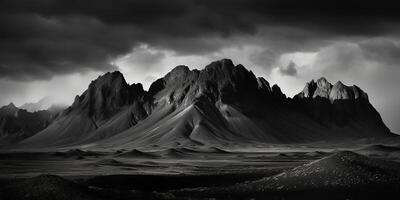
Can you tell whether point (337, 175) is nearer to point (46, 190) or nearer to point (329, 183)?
point (329, 183)

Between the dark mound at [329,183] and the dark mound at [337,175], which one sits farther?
the dark mound at [337,175]

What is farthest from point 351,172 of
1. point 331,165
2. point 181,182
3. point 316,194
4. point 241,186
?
point 181,182

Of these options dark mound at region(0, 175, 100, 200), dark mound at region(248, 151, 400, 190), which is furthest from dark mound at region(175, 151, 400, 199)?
dark mound at region(0, 175, 100, 200)

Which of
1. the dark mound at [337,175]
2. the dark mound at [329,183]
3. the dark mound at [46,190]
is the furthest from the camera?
the dark mound at [337,175]

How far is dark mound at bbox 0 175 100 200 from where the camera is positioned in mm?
58250

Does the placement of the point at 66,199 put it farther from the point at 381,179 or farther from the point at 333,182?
the point at 381,179

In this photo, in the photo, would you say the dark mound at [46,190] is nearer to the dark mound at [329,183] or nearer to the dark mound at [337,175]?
the dark mound at [329,183]

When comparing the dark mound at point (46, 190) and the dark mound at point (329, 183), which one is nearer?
the dark mound at point (46, 190)

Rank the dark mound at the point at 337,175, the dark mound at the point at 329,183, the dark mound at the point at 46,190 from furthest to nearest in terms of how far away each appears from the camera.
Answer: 1. the dark mound at the point at 337,175
2. the dark mound at the point at 329,183
3. the dark mound at the point at 46,190

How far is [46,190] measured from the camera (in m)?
59.2

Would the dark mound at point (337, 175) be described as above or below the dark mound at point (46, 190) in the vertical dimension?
above

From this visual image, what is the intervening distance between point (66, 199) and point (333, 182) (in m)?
38.9

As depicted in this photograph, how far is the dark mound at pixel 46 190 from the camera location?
191ft

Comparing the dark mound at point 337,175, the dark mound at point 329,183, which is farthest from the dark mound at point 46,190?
the dark mound at point 337,175
